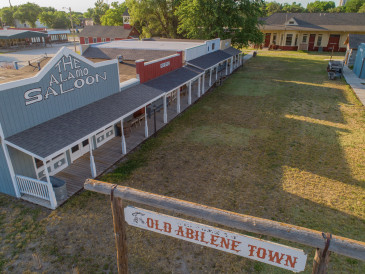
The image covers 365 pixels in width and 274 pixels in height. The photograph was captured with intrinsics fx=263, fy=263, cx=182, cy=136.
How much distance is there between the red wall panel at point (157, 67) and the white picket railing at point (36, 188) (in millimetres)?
9395

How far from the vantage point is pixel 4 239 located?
→ 8359 millimetres

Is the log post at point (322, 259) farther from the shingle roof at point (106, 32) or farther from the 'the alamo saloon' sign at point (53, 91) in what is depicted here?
the shingle roof at point (106, 32)

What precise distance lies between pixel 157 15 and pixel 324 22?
102 ft

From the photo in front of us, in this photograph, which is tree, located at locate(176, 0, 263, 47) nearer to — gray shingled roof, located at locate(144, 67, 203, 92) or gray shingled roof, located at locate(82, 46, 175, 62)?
gray shingled roof, located at locate(82, 46, 175, 62)

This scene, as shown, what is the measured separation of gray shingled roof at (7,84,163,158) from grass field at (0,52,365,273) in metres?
2.30

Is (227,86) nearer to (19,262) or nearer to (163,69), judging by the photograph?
(163,69)

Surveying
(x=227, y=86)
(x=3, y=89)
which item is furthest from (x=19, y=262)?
(x=227, y=86)

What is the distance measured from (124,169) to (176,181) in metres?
2.57

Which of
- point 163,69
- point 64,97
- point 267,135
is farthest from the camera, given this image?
point 163,69

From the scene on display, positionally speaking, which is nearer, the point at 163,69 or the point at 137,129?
the point at 137,129

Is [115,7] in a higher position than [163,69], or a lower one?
higher

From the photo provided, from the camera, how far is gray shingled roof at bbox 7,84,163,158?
9.12 metres

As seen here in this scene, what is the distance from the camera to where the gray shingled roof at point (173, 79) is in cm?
1709

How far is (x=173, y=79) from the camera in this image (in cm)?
1889
